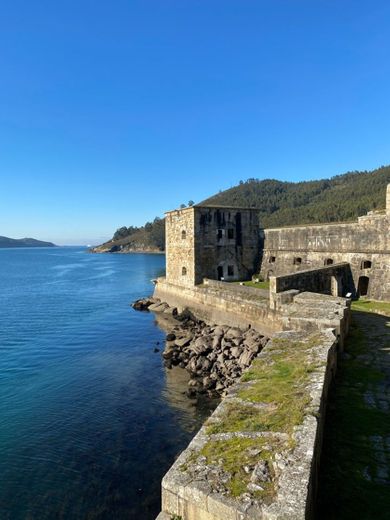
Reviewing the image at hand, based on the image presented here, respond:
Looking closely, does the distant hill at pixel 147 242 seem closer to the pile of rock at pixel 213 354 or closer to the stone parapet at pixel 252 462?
the pile of rock at pixel 213 354

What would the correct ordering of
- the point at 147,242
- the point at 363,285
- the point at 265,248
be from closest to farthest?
the point at 363,285 < the point at 265,248 < the point at 147,242

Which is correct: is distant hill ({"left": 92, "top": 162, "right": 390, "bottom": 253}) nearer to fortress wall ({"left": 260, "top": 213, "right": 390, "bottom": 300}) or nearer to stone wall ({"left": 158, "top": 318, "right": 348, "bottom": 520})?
fortress wall ({"left": 260, "top": 213, "right": 390, "bottom": 300})

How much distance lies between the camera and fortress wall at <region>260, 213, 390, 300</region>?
→ 21.0m

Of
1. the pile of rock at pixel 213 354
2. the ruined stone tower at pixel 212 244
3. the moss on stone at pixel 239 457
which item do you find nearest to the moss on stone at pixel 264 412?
the moss on stone at pixel 239 457

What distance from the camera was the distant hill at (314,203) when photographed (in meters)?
97.2

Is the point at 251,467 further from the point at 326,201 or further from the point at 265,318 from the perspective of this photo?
the point at 326,201

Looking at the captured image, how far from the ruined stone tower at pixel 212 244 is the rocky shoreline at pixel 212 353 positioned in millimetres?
6100

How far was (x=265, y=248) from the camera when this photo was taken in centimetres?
3133

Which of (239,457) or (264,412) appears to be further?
(264,412)

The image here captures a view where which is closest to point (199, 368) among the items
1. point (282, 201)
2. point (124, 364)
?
point (124, 364)

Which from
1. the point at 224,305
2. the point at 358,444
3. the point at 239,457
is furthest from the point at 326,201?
the point at 239,457

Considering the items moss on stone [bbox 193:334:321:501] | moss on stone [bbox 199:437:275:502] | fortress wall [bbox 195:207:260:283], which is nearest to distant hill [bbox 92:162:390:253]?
fortress wall [bbox 195:207:260:283]

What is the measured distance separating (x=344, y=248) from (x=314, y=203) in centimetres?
11982

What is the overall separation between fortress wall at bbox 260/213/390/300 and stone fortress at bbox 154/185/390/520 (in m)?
0.06
